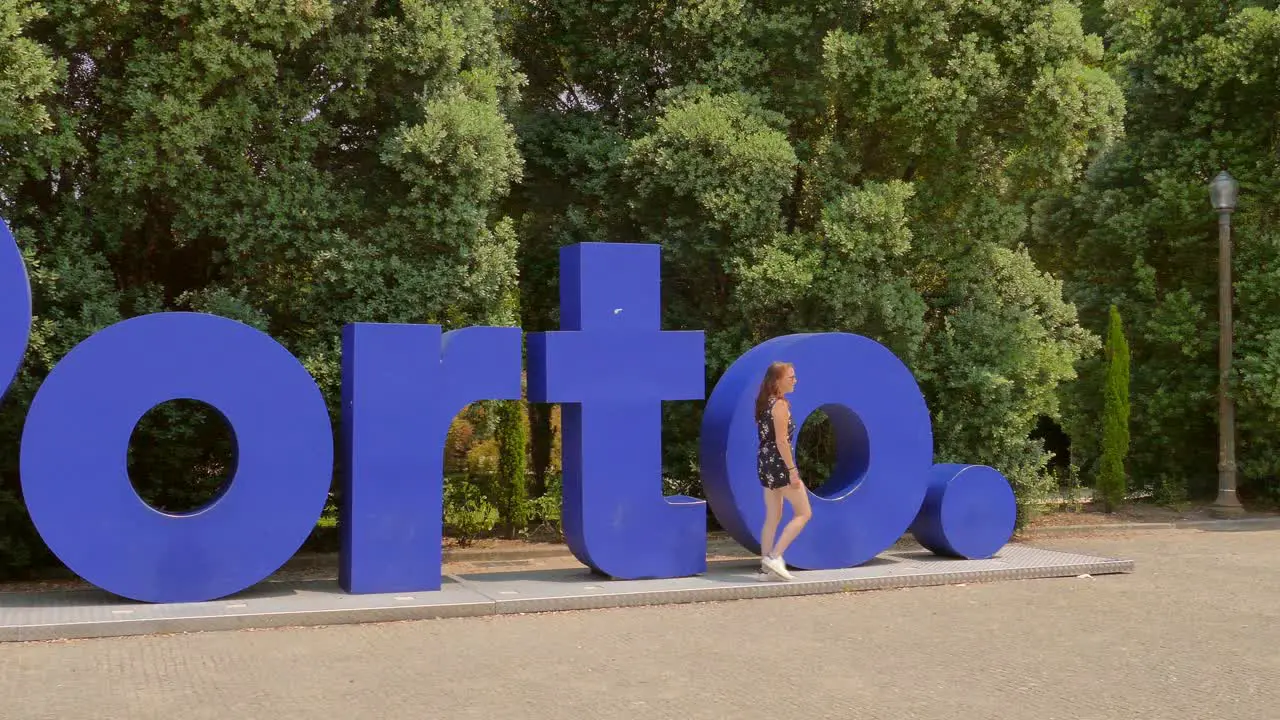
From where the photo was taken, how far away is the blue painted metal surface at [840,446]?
36.6ft

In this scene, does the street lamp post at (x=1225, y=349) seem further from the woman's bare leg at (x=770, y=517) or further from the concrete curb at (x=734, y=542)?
the woman's bare leg at (x=770, y=517)

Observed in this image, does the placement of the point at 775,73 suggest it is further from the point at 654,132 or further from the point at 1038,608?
the point at 1038,608

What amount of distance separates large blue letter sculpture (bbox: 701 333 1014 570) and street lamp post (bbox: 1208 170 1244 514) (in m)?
7.44

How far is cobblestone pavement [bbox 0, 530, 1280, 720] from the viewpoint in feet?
21.3

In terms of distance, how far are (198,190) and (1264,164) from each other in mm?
15039

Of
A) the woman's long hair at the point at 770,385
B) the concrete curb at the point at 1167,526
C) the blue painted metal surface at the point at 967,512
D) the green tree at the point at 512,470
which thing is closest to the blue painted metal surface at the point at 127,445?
the woman's long hair at the point at 770,385

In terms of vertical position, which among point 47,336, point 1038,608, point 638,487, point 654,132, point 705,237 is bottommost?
point 1038,608

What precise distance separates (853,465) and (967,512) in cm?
131

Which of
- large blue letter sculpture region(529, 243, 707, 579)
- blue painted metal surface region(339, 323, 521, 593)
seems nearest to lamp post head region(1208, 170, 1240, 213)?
large blue letter sculpture region(529, 243, 707, 579)

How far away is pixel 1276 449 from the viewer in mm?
18750

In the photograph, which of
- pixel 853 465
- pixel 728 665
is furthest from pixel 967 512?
pixel 728 665

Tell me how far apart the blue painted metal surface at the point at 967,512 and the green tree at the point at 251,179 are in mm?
4972

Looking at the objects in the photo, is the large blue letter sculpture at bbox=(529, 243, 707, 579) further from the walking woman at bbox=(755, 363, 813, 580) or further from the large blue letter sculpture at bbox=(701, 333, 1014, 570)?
the walking woman at bbox=(755, 363, 813, 580)

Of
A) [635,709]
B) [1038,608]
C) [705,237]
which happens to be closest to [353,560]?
[635,709]
